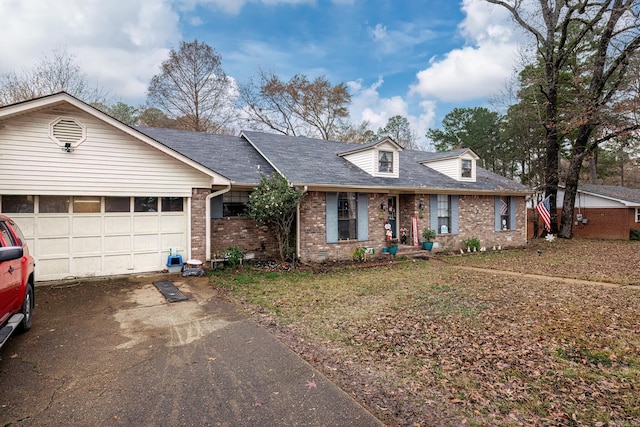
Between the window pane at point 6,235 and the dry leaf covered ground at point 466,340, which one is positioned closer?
the dry leaf covered ground at point 466,340

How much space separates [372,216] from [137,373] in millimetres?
9907

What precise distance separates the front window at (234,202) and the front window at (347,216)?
3418 millimetres

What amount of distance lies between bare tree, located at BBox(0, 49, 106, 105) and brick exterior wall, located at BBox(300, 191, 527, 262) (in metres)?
14.4

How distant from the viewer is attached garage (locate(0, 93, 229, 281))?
24.7 feet

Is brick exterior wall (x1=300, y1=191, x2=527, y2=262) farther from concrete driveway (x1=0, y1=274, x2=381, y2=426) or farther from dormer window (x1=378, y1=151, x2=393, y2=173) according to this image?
concrete driveway (x1=0, y1=274, x2=381, y2=426)

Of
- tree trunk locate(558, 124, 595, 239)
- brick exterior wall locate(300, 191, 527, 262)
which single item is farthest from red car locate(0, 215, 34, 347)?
tree trunk locate(558, 124, 595, 239)

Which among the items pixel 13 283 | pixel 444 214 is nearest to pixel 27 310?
pixel 13 283

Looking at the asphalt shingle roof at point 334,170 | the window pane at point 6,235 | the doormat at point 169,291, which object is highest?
the asphalt shingle roof at point 334,170

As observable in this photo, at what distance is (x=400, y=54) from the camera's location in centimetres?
1892

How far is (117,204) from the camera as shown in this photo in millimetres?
8742

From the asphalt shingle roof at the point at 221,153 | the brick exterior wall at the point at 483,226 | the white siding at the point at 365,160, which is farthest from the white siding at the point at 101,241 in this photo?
the brick exterior wall at the point at 483,226

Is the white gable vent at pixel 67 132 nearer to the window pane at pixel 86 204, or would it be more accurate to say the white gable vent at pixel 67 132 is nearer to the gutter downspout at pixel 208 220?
the window pane at pixel 86 204

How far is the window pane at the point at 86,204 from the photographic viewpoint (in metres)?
8.27

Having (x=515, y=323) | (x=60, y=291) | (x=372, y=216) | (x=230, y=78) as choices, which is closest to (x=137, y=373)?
(x=60, y=291)
